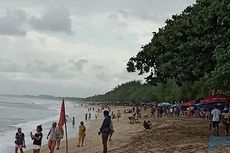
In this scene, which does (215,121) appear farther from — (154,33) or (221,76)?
(154,33)

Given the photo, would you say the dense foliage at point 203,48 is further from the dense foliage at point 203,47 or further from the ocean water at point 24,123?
the ocean water at point 24,123

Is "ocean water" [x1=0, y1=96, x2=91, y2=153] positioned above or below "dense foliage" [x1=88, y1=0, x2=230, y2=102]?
below

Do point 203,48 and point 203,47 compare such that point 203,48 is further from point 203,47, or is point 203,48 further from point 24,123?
point 24,123

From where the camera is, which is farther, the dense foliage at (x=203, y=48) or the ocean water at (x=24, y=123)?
the ocean water at (x=24, y=123)

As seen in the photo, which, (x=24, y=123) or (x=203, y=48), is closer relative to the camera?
(x=203, y=48)

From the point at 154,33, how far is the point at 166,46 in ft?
37.8

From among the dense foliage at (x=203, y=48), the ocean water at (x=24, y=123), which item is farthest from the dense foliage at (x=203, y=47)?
the ocean water at (x=24, y=123)

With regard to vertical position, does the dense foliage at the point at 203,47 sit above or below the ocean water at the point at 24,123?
above

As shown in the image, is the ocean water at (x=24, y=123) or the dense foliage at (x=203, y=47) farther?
the ocean water at (x=24, y=123)

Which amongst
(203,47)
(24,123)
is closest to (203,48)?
(203,47)

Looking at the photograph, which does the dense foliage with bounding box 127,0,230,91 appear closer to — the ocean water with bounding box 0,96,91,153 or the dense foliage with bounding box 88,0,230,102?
the dense foliage with bounding box 88,0,230,102

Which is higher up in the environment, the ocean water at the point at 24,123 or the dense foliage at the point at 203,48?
the dense foliage at the point at 203,48

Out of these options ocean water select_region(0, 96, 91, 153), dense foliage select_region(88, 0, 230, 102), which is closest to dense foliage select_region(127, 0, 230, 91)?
dense foliage select_region(88, 0, 230, 102)

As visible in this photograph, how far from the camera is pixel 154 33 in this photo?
33.0 m
